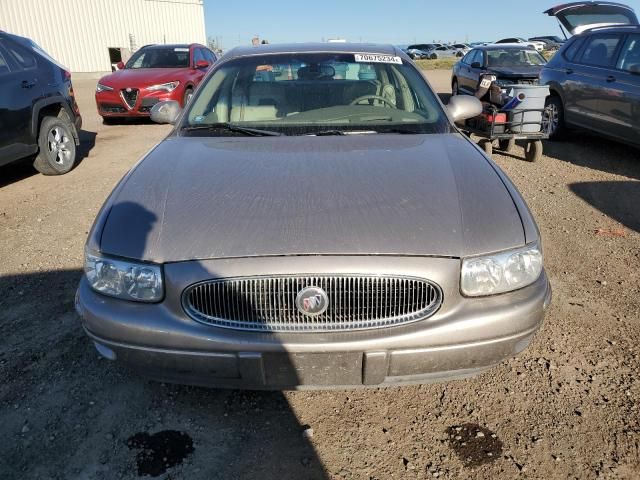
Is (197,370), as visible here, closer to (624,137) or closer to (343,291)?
(343,291)

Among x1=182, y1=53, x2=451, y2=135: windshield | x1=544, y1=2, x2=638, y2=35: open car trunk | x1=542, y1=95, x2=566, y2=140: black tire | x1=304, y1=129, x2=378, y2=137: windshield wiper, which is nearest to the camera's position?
x1=304, y1=129, x2=378, y2=137: windshield wiper

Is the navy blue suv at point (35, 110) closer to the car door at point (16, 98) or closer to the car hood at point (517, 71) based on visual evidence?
the car door at point (16, 98)

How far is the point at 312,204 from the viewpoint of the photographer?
7.12ft

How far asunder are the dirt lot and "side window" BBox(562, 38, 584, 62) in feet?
18.7

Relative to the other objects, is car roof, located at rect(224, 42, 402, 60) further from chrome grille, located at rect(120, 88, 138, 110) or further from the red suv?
chrome grille, located at rect(120, 88, 138, 110)

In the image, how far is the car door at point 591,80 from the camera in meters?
7.02

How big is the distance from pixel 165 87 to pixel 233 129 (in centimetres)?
743

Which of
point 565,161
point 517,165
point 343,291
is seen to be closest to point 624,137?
point 565,161

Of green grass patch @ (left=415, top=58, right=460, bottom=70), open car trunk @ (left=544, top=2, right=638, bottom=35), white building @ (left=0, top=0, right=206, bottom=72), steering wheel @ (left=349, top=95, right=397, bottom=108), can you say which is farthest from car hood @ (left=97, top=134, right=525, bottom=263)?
green grass patch @ (left=415, top=58, right=460, bottom=70)

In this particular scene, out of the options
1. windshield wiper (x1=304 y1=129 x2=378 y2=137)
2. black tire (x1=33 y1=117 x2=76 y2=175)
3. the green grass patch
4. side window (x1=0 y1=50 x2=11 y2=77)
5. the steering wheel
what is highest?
side window (x1=0 y1=50 x2=11 y2=77)

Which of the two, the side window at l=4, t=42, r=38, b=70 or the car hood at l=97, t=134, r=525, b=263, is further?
the side window at l=4, t=42, r=38, b=70

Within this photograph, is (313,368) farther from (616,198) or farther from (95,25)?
(95,25)

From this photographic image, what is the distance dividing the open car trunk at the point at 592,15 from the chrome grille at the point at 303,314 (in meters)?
8.29

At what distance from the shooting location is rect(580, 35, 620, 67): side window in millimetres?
7086
